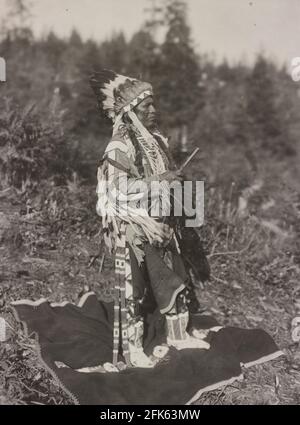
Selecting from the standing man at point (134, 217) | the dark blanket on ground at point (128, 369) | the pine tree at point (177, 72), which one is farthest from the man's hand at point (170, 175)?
the pine tree at point (177, 72)

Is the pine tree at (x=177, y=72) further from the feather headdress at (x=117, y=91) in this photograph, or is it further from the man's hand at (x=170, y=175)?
the man's hand at (x=170, y=175)

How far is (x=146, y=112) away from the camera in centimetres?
406

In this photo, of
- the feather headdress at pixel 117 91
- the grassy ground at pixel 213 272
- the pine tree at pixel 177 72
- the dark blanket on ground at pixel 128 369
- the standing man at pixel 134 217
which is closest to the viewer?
the dark blanket on ground at pixel 128 369

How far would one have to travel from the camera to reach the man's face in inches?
158

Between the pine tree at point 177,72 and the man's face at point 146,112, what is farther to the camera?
the pine tree at point 177,72

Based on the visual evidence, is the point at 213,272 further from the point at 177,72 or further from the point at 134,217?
the point at 177,72

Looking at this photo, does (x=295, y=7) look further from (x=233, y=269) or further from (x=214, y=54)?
(x=214, y=54)

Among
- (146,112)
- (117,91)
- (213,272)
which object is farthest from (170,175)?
(213,272)

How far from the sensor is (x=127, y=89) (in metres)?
3.91

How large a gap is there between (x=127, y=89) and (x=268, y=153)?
10882 mm

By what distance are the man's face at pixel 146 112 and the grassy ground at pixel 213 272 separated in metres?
2.09

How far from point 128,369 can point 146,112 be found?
210 centimetres

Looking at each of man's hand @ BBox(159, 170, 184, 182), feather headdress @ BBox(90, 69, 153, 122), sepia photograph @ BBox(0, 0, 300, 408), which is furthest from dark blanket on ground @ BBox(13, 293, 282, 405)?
feather headdress @ BBox(90, 69, 153, 122)

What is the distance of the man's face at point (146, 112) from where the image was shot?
401 cm
